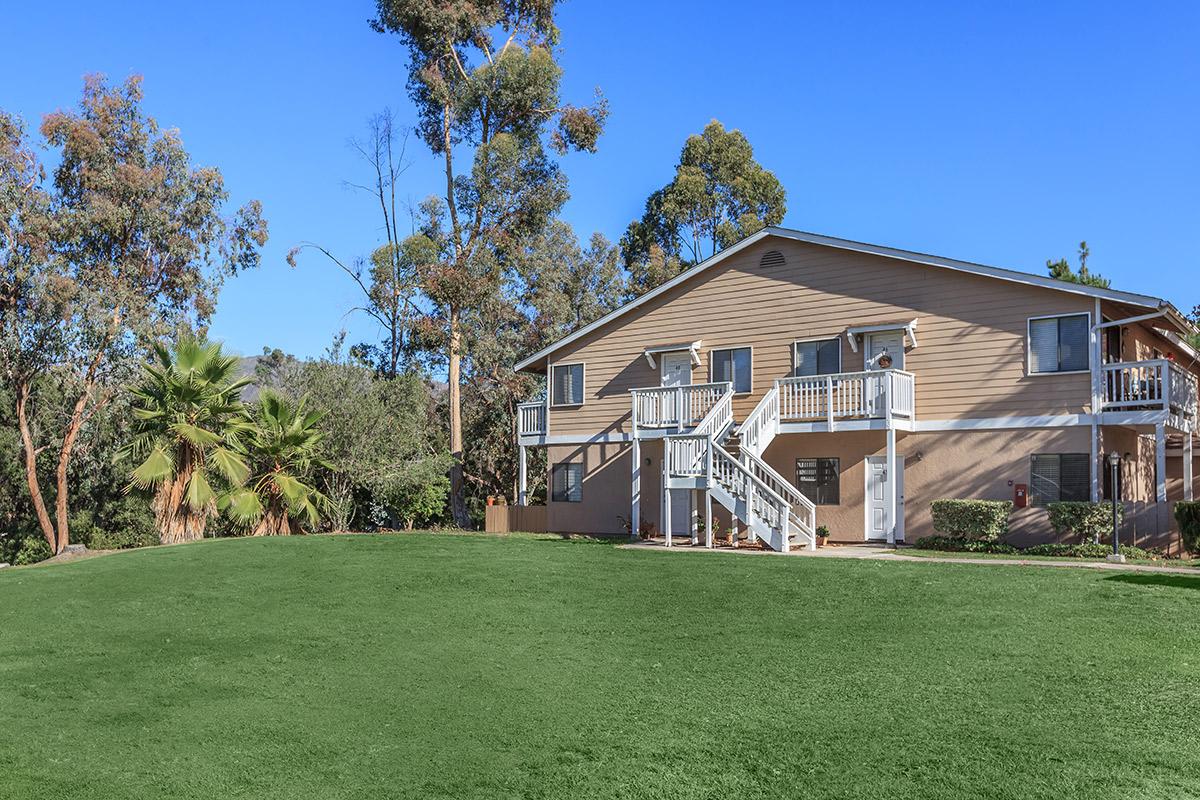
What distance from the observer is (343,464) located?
30422 mm

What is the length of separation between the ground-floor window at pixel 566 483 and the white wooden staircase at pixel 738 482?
5.34 m

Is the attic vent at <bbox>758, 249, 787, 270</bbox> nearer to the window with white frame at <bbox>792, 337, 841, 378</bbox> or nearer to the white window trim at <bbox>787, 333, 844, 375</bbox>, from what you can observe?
the white window trim at <bbox>787, 333, 844, 375</bbox>

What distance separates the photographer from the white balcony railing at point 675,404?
78.6ft

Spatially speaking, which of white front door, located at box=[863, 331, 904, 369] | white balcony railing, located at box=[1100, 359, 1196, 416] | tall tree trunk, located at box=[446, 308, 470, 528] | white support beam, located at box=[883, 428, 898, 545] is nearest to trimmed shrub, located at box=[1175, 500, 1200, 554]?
white balcony railing, located at box=[1100, 359, 1196, 416]

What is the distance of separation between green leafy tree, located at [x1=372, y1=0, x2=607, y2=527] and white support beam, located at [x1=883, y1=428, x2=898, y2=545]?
725 inches

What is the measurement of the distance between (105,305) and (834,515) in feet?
72.3

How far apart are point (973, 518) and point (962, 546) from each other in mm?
737

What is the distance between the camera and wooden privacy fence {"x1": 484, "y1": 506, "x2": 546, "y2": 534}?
2889cm

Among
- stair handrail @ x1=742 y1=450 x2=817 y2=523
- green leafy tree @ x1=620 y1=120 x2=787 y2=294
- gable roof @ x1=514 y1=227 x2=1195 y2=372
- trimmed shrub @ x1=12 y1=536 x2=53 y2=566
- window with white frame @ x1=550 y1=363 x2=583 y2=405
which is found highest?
green leafy tree @ x1=620 y1=120 x2=787 y2=294

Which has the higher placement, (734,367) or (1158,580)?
(734,367)

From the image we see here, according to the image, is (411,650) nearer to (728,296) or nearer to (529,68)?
(728,296)

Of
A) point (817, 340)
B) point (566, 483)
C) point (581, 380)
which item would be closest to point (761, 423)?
point (817, 340)

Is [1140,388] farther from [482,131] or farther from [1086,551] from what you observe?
Answer: [482,131]

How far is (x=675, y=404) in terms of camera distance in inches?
953
